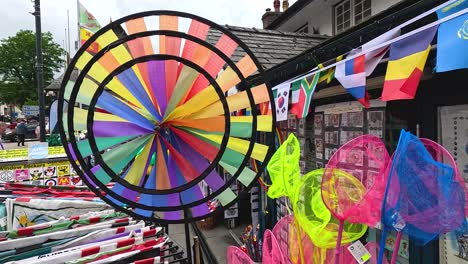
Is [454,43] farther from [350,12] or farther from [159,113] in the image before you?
[350,12]

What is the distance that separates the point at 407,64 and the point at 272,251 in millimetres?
1092

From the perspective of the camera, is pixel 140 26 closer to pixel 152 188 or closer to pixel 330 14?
pixel 152 188

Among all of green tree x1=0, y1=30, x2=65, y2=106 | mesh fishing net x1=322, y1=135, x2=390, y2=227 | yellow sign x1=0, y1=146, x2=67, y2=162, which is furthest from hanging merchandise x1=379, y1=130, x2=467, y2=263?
green tree x1=0, y1=30, x2=65, y2=106

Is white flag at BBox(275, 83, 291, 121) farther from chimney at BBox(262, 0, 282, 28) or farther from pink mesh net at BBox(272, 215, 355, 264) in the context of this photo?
chimney at BBox(262, 0, 282, 28)

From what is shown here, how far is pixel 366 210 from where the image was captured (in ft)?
3.41

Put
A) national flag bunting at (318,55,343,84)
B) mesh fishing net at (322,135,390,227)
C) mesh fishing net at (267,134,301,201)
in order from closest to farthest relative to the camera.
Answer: mesh fishing net at (322,135,390,227) → mesh fishing net at (267,134,301,201) → national flag bunting at (318,55,343,84)

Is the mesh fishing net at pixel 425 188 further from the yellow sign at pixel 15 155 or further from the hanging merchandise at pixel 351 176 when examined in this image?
the yellow sign at pixel 15 155

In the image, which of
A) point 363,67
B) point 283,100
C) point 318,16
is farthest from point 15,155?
point 318,16

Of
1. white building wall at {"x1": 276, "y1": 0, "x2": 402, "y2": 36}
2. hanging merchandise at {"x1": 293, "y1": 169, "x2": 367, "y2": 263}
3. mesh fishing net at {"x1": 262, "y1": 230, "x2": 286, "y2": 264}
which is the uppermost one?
white building wall at {"x1": 276, "y1": 0, "x2": 402, "y2": 36}

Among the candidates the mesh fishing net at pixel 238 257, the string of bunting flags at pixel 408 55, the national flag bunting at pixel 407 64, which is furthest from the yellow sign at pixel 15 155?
the national flag bunting at pixel 407 64

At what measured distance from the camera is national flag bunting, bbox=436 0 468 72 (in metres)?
1.08

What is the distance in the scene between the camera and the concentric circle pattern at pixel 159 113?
0.99 m

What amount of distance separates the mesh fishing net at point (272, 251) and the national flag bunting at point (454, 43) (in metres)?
1.04

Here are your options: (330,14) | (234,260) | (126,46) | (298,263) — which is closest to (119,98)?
(126,46)
